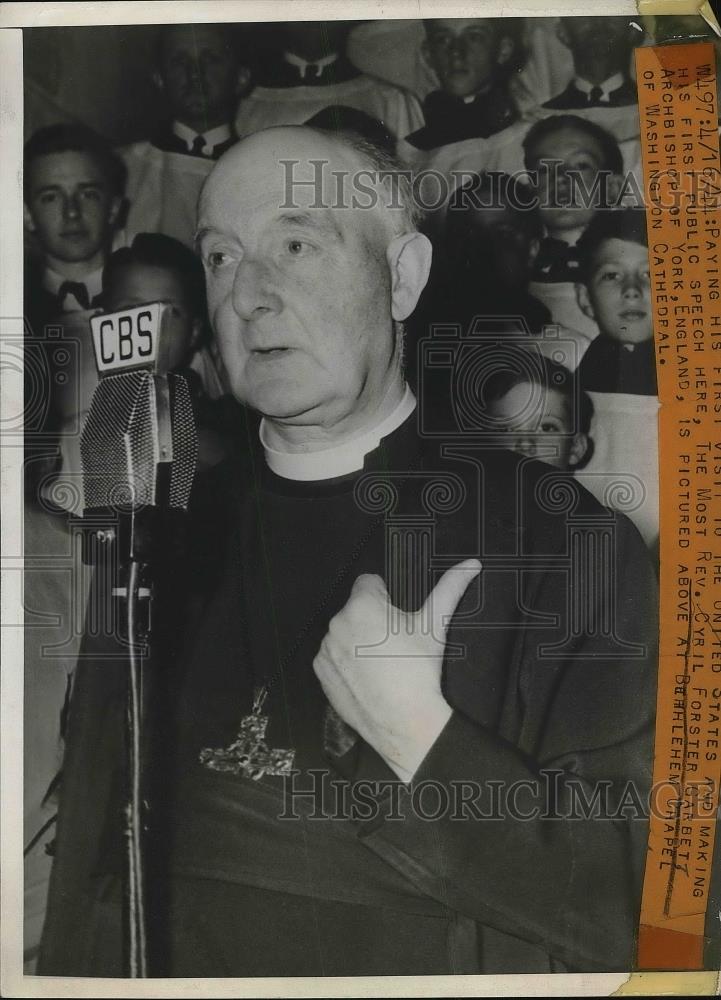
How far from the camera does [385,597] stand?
1408 mm

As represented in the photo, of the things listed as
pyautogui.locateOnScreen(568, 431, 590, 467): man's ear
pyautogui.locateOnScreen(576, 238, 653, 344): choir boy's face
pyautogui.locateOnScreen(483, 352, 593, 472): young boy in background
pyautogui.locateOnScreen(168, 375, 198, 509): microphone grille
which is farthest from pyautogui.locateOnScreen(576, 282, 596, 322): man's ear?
pyautogui.locateOnScreen(168, 375, 198, 509): microphone grille

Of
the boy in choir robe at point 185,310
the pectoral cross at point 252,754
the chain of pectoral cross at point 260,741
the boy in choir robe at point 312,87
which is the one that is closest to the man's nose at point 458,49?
the boy in choir robe at point 312,87

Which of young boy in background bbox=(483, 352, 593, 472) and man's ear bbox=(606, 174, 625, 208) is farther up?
man's ear bbox=(606, 174, 625, 208)

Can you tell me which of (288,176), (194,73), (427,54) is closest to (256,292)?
(288,176)

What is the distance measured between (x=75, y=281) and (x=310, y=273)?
0.42m

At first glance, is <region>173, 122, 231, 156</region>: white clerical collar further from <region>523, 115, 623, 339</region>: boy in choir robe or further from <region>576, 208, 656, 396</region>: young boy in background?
<region>576, 208, 656, 396</region>: young boy in background

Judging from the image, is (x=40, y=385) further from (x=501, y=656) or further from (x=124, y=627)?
(x=501, y=656)

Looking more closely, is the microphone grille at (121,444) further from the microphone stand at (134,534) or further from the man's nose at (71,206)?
the man's nose at (71,206)

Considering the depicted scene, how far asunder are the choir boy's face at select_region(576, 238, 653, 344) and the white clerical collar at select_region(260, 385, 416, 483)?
35 cm

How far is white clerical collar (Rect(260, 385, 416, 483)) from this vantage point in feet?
4.68

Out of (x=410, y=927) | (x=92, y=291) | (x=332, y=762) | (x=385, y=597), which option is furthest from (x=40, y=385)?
(x=410, y=927)

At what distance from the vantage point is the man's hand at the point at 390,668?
4.57 feet

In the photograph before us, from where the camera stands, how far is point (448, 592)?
1.41 meters
